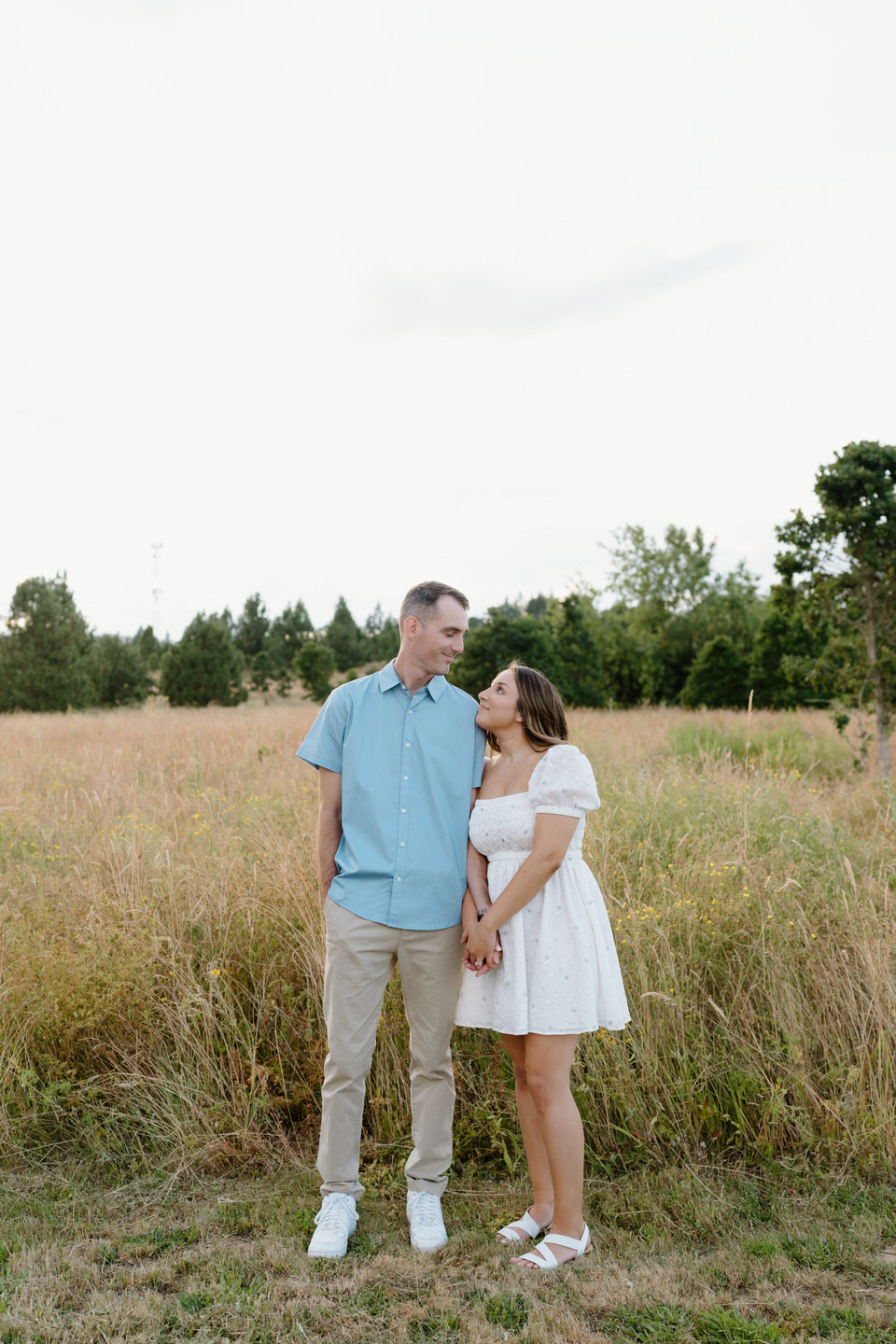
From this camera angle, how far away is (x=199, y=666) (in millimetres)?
27516

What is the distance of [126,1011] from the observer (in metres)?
3.92

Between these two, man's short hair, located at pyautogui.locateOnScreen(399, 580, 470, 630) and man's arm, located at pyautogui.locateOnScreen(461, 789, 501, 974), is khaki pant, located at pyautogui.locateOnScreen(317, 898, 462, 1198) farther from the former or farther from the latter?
man's short hair, located at pyautogui.locateOnScreen(399, 580, 470, 630)

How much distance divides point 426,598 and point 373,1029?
1520 mm

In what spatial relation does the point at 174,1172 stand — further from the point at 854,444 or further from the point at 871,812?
the point at 854,444

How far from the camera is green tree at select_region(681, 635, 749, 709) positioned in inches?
1005

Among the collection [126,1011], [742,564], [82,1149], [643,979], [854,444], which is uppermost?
[742,564]

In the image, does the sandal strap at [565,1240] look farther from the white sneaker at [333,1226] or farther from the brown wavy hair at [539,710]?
the brown wavy hair at [539,710]

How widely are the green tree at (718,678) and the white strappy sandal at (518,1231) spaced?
23.4 meters

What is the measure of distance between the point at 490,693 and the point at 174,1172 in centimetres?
227

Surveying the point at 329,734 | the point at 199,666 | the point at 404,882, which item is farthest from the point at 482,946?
the point at 199,666

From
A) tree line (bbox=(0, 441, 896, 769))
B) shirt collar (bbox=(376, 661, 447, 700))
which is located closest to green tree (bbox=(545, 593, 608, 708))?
tree line (bbox=(0, 441, 896, 769))

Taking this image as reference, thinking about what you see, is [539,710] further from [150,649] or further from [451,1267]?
[150,649]

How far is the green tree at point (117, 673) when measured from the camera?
3009cm

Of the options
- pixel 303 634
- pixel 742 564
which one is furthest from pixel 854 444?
pixel 742 564
